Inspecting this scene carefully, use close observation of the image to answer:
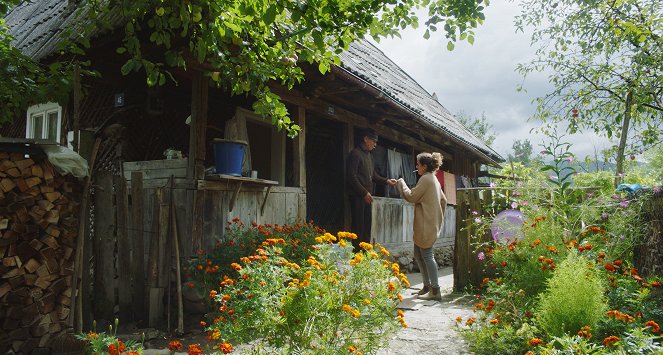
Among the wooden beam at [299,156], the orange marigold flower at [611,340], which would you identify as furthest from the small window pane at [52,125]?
the orange marigold flower at [611,340]

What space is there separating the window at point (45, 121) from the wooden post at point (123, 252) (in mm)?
2955

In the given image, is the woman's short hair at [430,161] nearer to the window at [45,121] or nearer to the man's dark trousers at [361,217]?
the man's dark trousers at [361,217]

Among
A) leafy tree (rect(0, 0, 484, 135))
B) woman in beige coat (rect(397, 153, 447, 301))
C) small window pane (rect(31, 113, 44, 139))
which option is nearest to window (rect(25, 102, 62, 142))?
small window pane (rect(31, 113, 44, 139))

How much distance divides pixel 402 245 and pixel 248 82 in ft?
18.5

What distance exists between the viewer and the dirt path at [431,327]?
3681 mm

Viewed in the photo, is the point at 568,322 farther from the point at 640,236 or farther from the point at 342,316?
the point at 342,316

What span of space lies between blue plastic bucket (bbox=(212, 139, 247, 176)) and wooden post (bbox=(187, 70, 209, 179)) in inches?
6.1

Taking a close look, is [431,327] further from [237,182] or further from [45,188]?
[45,188]

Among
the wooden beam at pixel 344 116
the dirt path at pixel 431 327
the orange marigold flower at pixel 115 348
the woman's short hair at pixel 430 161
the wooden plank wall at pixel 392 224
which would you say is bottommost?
the dirt path at pixel 431 327

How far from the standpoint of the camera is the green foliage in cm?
254

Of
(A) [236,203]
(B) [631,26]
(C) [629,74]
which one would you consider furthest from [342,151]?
(C) [629,74]

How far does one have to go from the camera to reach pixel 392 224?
8.48 meters

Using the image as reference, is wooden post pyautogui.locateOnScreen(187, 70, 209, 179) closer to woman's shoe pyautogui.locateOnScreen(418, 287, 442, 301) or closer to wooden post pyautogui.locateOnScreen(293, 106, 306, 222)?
wooden post pyautogui.locateOnScreen(293, 106, 306, 222)

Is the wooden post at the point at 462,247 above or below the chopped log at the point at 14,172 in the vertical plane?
below
